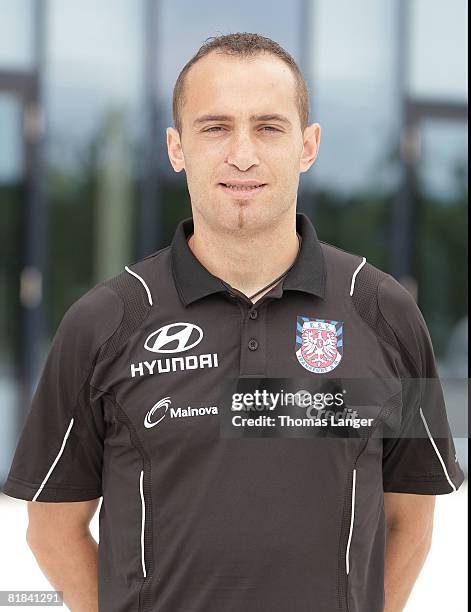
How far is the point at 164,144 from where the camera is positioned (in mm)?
6020

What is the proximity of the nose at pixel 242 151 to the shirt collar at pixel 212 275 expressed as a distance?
7.7 inches

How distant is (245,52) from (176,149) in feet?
0.73

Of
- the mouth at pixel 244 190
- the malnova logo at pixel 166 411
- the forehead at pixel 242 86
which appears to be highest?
the forehead at pixel 242 86

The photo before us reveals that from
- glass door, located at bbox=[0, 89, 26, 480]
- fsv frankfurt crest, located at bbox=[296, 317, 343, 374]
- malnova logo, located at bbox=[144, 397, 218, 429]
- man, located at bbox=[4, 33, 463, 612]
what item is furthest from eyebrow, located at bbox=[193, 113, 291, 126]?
glass door, located at bbox=[0, 89, 26, 480]

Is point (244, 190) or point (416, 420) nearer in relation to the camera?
point (244, 190)

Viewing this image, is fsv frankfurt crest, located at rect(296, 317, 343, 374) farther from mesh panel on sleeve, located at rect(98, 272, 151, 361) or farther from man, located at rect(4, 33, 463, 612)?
mesh panel on sleeve, located at rect(98, 272, 151, 361)

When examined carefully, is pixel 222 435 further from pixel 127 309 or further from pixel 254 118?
pixel 254 118

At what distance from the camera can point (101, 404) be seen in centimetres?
159

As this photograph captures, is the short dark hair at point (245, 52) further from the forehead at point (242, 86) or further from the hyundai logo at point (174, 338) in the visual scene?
the hyundai logo at point (174, 338)

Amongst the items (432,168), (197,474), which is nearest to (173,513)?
(197,474)

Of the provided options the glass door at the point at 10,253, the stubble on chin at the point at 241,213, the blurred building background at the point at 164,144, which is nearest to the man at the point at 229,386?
the stubble on chin at the point at 241,213

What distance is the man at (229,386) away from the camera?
59.0 inches

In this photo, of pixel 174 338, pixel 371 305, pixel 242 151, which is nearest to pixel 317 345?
pixel 371 305

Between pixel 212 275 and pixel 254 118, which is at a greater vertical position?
pixel 254 118
